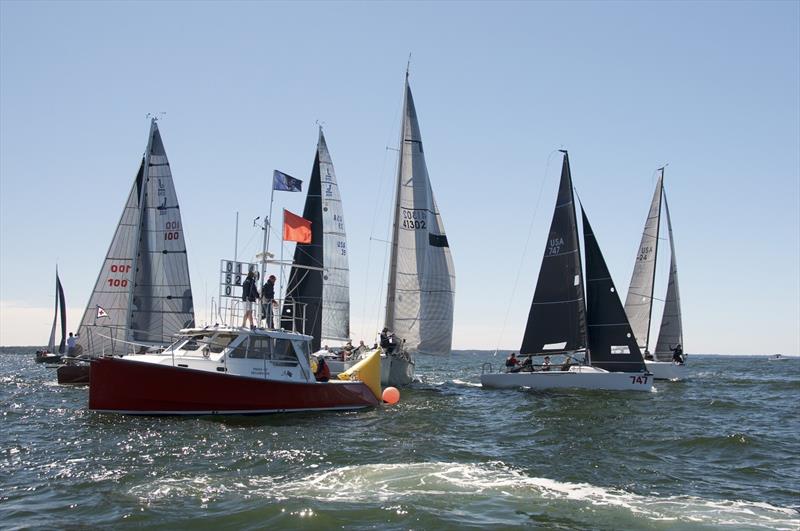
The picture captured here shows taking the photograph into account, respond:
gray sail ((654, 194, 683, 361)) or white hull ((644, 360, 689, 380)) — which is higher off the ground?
gray sail ((654, 194, 683, 361))

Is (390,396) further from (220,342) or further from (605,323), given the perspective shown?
(605,323)

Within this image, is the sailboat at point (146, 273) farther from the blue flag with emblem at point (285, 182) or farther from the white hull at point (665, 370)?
the white hull at point (665, 370)

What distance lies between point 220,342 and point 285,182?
6.85 metres

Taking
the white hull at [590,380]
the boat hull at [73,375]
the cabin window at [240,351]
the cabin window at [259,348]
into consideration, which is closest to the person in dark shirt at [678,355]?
the white hull at [590,380]

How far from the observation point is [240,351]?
2030 centimetres

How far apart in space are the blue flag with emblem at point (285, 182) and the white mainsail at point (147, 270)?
9.98 m

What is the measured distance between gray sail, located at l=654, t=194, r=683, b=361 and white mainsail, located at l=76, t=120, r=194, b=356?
29311 millimetres

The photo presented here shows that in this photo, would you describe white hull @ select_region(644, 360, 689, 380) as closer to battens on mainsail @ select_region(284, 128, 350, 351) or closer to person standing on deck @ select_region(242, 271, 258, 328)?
battens on mainsail @ select_region(284, 128, 350, 351)

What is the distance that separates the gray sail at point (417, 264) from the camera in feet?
108

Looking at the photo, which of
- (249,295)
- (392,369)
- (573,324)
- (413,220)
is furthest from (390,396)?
(413,220)

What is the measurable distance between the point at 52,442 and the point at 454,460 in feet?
29.1

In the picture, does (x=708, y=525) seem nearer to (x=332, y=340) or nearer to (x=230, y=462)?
(x=230, y=462)

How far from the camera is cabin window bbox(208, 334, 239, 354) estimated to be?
20312 mm

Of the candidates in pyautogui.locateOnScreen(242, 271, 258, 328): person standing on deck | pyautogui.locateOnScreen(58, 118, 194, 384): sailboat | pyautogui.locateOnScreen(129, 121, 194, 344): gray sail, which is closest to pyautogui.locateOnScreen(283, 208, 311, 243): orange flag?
pyautogui.locateOnScreen(242, 271, 258, 328): person standing on deck
